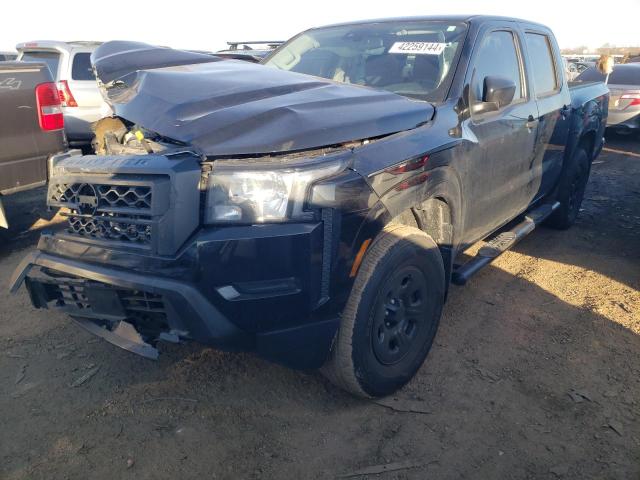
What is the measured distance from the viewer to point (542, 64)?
4.37m

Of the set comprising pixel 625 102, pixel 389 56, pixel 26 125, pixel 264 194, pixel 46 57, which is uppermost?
pixel 389 56

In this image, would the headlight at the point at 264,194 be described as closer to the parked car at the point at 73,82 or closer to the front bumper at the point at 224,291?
the front bumper at the point at 224,291

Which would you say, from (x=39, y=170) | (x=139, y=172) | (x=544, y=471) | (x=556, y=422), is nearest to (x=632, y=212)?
(x=556, y=422)

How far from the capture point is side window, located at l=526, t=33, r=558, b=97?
4176mm

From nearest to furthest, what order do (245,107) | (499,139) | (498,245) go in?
(245,107), (499,139), (498,245)

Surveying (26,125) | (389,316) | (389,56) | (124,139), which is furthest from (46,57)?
(389,316)

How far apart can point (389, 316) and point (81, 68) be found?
24.6ft

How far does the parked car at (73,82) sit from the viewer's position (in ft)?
26.5

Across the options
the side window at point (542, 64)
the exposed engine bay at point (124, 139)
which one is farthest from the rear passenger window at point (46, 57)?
the side window at point (542, 64)

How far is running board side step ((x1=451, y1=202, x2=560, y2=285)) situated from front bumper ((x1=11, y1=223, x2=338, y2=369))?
132 centimetres

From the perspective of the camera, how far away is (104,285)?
2.23 m

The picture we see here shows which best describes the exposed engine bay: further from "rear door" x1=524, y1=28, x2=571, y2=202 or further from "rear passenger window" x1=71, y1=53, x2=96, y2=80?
"rear passenger window" x1=71, y1=53, x2=96, y2=80

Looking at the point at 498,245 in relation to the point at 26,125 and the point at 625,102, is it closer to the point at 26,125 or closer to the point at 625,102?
the point at 26,125

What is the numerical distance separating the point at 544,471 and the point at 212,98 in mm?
2236
